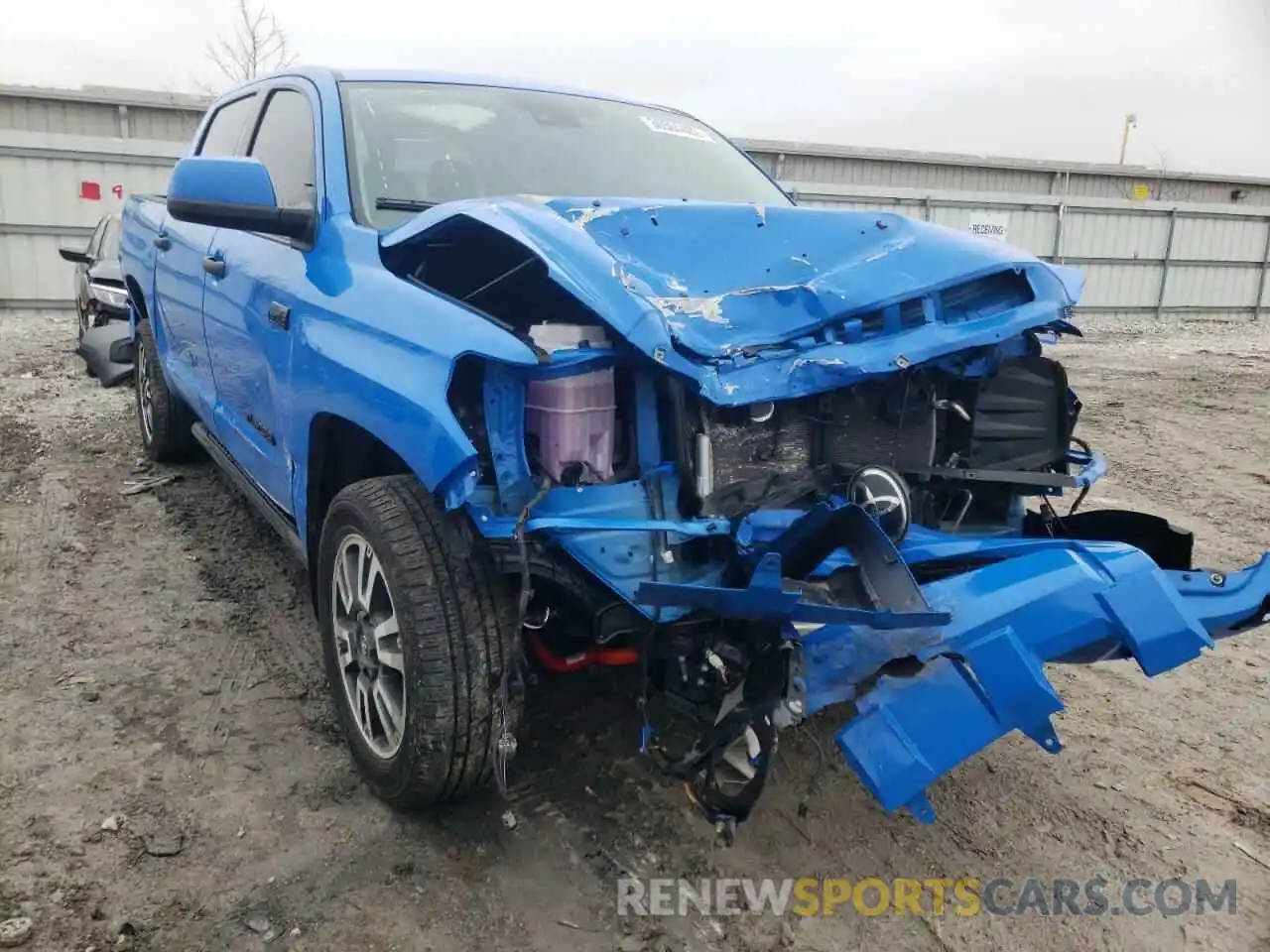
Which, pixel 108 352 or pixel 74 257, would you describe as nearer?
pixel 108 352

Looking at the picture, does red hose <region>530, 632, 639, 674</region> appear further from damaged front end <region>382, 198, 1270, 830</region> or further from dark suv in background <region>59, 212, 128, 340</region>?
dark suv in background <region>59, 212, 128, 340</region>

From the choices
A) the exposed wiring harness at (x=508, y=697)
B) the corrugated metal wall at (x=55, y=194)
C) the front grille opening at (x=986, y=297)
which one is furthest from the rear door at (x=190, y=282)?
the corrugated metal wall at (x=55, y=194)

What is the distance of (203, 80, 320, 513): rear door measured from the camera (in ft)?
9.81

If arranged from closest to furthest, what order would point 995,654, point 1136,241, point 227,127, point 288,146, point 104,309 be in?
1. point 995,654
2. point 288,146
3. point 227,127
4. point 104,309
5. point 1136,241

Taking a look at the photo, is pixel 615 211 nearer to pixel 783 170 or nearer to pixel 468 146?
pixel 468 146

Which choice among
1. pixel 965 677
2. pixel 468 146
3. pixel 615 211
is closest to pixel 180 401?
pixel 468 146

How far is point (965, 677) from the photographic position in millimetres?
1979

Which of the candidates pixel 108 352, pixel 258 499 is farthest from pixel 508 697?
pixel 108 352

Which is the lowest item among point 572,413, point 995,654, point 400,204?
point 995,654

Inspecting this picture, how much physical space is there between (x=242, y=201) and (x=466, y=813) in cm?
192

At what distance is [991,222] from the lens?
17.7 metres

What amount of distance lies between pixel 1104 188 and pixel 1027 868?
2263 centimetres

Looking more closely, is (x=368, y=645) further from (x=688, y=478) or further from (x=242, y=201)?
(x=242, y=201)

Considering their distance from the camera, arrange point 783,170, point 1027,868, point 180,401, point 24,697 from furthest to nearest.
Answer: point 783,170
point 180,401
point 24,697
point 1027,868
